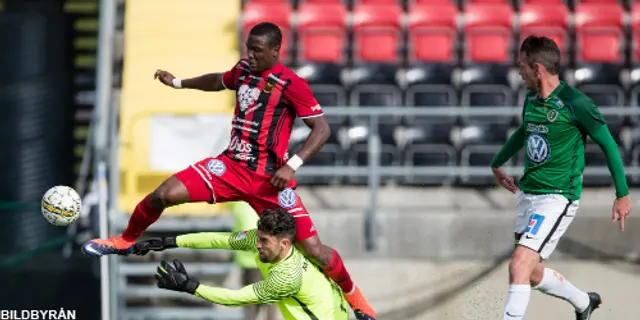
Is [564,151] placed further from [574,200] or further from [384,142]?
[384,142]

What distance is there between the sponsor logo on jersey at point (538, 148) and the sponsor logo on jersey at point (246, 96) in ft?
5.84

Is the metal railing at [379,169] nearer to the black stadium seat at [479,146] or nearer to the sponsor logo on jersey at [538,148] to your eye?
the black stadium seat at [479,146]

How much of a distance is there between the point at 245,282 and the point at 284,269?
3125 mm

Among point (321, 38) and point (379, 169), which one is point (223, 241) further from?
point (321, 38)

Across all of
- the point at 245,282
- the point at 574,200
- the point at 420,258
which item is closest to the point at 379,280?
the point at 420,258

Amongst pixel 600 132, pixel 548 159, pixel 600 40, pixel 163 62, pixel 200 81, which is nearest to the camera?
pixel 600 132

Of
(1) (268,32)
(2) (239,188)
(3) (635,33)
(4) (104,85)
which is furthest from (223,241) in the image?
(3) (635,33)

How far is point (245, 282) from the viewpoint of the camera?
33.6 ft

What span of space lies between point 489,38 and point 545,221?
183 inches

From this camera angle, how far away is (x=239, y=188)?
25.4 ft

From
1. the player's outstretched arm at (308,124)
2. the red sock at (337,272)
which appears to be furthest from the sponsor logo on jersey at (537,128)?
the red sock at (337,272)

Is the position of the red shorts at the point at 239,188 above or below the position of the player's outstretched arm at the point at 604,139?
below

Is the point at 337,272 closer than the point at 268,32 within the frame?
No

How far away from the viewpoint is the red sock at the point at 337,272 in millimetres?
7898
